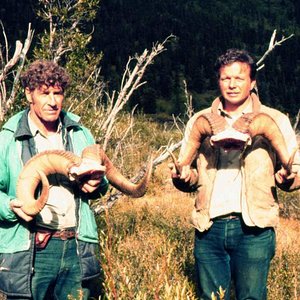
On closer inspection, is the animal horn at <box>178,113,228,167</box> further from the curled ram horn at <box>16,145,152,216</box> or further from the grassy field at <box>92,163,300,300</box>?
the grassy field at <box>92,163,300,300</box>

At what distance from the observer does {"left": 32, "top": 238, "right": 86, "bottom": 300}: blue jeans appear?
161 inches

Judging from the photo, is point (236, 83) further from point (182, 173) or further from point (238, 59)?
point (182, 173)

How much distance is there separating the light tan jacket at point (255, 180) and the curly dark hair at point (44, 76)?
3.56 ft

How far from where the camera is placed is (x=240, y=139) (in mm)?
3945

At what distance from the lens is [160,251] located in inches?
137

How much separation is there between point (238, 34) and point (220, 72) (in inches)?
1661

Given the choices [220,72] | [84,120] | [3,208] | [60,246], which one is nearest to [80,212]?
[60,246]

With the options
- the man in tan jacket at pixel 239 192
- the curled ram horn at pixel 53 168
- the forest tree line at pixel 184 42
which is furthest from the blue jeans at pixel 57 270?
the forest tree line at pixel 184 42

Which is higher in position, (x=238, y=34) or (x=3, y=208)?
(x=238, y=34)

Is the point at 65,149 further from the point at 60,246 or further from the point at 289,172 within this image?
the point at 289,172

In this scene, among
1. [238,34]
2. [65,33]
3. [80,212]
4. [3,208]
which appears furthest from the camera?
[238,34]

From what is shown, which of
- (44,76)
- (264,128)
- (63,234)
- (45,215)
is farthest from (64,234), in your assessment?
(264,128)

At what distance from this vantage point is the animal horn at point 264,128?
13.3 feet

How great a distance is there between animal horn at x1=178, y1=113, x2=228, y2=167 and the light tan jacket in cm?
9
